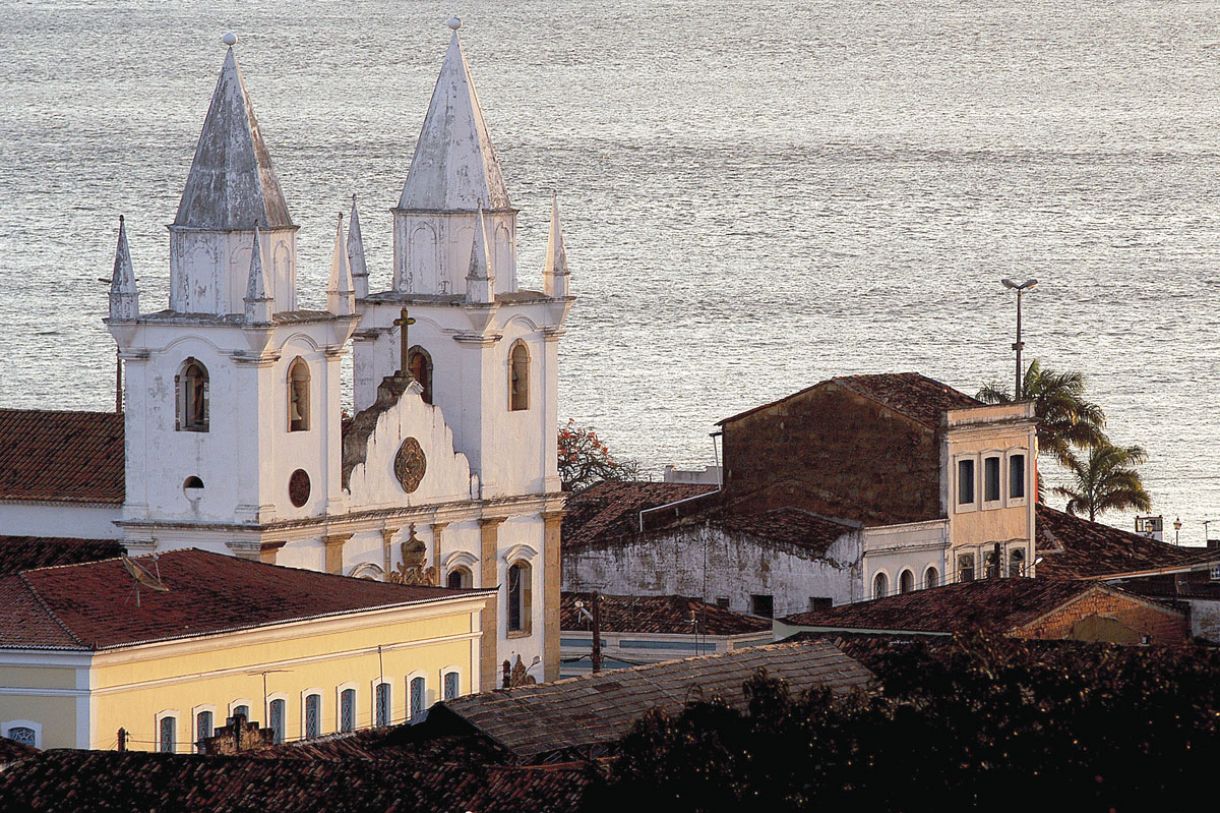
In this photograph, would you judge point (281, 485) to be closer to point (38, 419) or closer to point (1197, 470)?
point (38, 419)

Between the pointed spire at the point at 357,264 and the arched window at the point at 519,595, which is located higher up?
the pointed spire at the point at 357,264

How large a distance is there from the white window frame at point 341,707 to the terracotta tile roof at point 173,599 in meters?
1.00

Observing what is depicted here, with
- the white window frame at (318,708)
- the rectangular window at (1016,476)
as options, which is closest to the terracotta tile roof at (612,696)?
the white window frame at (318,708)

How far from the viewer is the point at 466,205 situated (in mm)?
69500

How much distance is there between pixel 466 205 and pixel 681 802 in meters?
31.0

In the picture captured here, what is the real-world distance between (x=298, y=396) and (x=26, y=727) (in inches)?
523

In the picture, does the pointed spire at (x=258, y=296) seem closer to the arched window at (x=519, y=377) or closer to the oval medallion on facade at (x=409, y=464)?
the oval medallion on facade at (x=409, y=464)

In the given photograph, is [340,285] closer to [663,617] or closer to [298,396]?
[298,396]

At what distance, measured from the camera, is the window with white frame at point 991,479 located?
7950cm

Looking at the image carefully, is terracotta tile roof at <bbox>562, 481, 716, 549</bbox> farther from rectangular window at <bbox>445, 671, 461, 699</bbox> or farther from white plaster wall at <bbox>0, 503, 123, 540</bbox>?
rectangular window at <bbox>445, 671, 461, 699</bbox>

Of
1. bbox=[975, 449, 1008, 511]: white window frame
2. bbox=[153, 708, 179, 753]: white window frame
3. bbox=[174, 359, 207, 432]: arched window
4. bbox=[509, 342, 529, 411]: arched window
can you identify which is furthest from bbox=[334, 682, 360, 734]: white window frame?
bbox=[975, 449, 1008, 511]: white window frame

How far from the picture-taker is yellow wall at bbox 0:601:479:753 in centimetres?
5356

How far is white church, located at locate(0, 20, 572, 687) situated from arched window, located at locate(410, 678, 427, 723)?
4966mm

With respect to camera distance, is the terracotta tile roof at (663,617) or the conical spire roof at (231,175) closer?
the conical spire roof at (231,175)
